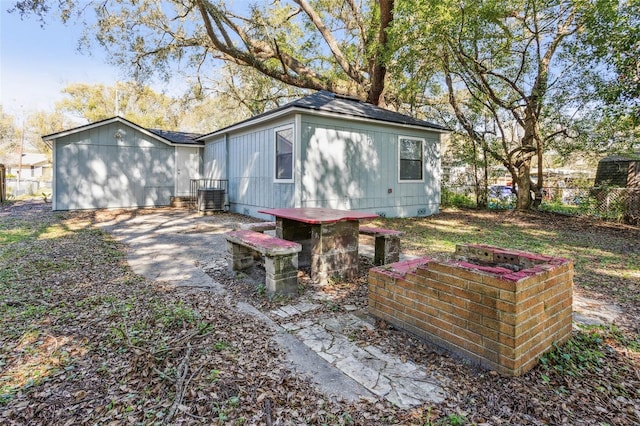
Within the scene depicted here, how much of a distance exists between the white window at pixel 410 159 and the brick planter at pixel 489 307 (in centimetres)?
752

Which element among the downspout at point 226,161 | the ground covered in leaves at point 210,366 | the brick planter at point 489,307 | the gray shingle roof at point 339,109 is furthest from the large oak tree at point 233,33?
the brick planter at point 489,307

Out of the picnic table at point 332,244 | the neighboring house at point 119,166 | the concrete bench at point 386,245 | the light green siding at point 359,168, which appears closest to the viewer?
the picnic table at point 332,244

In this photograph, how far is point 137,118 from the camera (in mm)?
29422

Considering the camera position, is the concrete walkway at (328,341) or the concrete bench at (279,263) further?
the concrete bench at (279,263)

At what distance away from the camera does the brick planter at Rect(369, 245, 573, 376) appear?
2156 mm

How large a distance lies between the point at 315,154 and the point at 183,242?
368 centimetres

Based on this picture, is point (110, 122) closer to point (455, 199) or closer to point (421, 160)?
point (421, 160)

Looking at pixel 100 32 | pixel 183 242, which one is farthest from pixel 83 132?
pixel 183 242

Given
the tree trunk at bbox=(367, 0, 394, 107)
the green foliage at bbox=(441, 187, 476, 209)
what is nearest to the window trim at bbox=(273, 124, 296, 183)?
the tree trunk at bbox=(367, 0, 394, 107)

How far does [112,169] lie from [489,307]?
1302 centimetres

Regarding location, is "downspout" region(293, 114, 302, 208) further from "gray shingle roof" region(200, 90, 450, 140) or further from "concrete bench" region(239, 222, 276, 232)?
"concrete bench" region(239, 222, 276, 232)

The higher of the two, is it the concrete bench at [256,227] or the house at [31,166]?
the house at [31,166]

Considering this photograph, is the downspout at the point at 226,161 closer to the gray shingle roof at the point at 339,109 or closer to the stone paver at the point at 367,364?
the gray shingle roof at the point at 339,109

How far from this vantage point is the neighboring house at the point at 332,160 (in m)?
8.36
